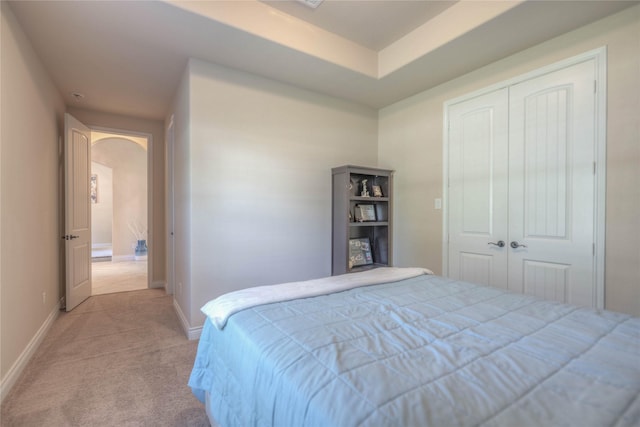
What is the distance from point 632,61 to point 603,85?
7.3 inches

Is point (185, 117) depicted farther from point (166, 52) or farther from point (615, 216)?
point (615, 216)

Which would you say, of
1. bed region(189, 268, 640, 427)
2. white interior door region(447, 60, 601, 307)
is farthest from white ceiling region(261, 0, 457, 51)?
bed region(189, 268, 640, 427)

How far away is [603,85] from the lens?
215cm

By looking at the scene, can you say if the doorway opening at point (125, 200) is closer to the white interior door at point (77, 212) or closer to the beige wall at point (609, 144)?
the white interior door at point (77, 212)

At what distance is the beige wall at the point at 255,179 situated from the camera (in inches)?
106

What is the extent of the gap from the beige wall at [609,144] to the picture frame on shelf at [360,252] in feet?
1.69

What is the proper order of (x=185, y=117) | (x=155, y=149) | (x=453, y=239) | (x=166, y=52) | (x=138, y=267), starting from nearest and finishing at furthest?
(x=166, y=52) → (x=185, y=117) → (x=453, y=239) → (x=155, y=149) → (x=138, y=267)

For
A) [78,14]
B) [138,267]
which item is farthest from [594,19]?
[138,267]

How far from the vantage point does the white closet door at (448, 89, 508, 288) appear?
8.95ft

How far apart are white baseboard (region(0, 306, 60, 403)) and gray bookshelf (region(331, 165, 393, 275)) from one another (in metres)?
2.71

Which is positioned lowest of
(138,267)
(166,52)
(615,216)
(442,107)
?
(138,267)

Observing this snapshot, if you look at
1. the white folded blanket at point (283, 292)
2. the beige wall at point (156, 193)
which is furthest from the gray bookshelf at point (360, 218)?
the beige wall at point (156, 193)

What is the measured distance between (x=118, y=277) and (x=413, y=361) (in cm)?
583

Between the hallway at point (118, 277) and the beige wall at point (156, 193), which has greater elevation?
the beige wall at point (156, 193)
